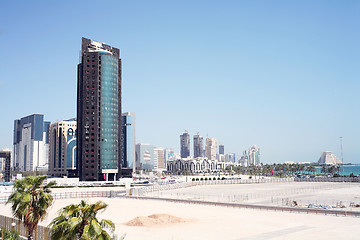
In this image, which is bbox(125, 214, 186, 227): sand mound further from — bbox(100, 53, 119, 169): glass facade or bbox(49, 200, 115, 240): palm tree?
bbox(100, 53, 119, 169): glass facade

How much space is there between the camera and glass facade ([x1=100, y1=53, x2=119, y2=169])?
169625 mm

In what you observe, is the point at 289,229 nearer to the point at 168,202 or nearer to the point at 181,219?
the point at 181,219

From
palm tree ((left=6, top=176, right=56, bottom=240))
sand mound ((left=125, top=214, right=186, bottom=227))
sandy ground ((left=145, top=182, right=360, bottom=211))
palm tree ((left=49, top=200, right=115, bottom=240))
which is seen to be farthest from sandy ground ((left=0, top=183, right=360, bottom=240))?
palm tree ((left=49, top=200, right=115, bottom=240))

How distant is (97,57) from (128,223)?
5313 inches

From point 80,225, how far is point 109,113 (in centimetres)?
15644

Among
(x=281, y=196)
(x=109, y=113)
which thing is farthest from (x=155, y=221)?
(x=109, y=113)

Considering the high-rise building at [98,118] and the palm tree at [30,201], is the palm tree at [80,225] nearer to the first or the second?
the palm tree at [30,201]

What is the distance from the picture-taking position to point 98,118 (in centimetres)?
16825

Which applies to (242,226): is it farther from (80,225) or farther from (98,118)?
(98,118)

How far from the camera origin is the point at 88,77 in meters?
168

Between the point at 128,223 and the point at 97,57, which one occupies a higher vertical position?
the point at 97,57

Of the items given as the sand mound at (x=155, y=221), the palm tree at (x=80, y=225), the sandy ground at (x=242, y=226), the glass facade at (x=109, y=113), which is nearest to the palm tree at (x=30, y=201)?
the palm tree at (x=80, y=225)

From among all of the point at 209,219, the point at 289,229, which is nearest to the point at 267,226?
the point at 289,229

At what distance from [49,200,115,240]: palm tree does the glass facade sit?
505ft
